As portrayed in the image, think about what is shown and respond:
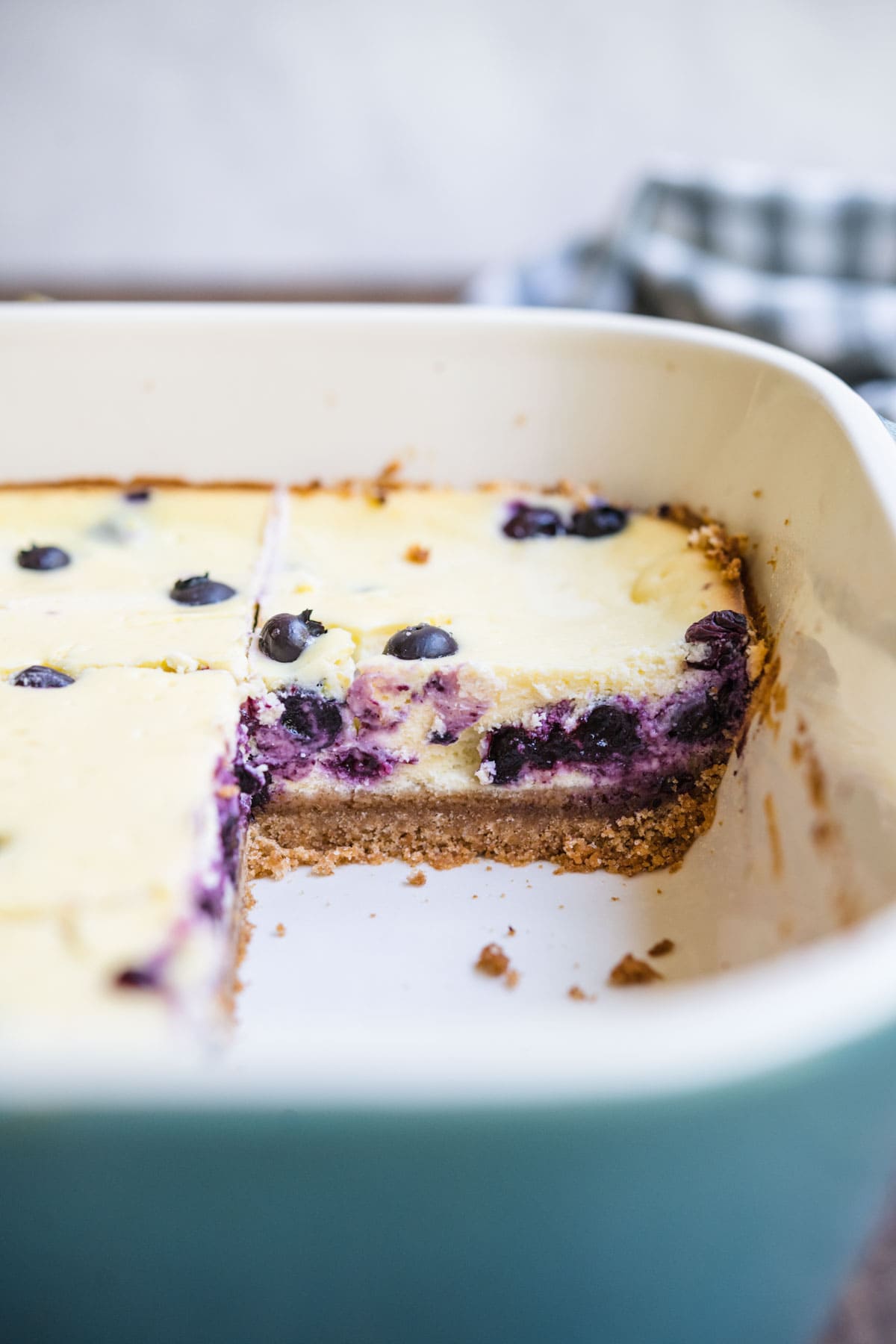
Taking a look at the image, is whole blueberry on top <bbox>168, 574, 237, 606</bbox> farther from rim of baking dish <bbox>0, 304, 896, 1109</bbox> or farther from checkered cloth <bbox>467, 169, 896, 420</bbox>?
checkered cloth <bbox>467, 169, 896, 420</bbox>

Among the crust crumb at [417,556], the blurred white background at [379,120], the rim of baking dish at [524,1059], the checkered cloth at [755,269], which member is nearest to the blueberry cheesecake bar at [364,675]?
the crust crumb at [417,556]

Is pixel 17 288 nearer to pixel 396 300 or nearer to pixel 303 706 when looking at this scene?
pixel 396 300

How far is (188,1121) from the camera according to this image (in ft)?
2.70

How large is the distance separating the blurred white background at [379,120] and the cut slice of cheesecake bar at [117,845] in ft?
6.33

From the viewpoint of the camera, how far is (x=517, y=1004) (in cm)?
164

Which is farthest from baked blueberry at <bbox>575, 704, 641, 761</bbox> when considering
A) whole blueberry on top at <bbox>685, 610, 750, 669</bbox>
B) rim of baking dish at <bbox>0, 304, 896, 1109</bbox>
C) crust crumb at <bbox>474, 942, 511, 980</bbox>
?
rim of baking dish at <bbox>0, 304, 896, 1109</bbox>

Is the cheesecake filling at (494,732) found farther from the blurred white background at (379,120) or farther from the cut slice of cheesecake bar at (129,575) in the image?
the blurred white background at (379,120)

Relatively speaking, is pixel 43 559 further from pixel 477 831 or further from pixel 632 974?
pixel 632 974

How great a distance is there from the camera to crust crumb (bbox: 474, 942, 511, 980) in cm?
167

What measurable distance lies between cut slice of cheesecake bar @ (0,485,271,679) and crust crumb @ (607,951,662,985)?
776mm

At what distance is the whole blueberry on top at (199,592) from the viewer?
181cm

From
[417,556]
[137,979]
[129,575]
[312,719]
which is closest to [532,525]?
[417,556]

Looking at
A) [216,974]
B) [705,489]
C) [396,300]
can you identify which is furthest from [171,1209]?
[396,300]

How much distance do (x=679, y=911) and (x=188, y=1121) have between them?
113 cm
